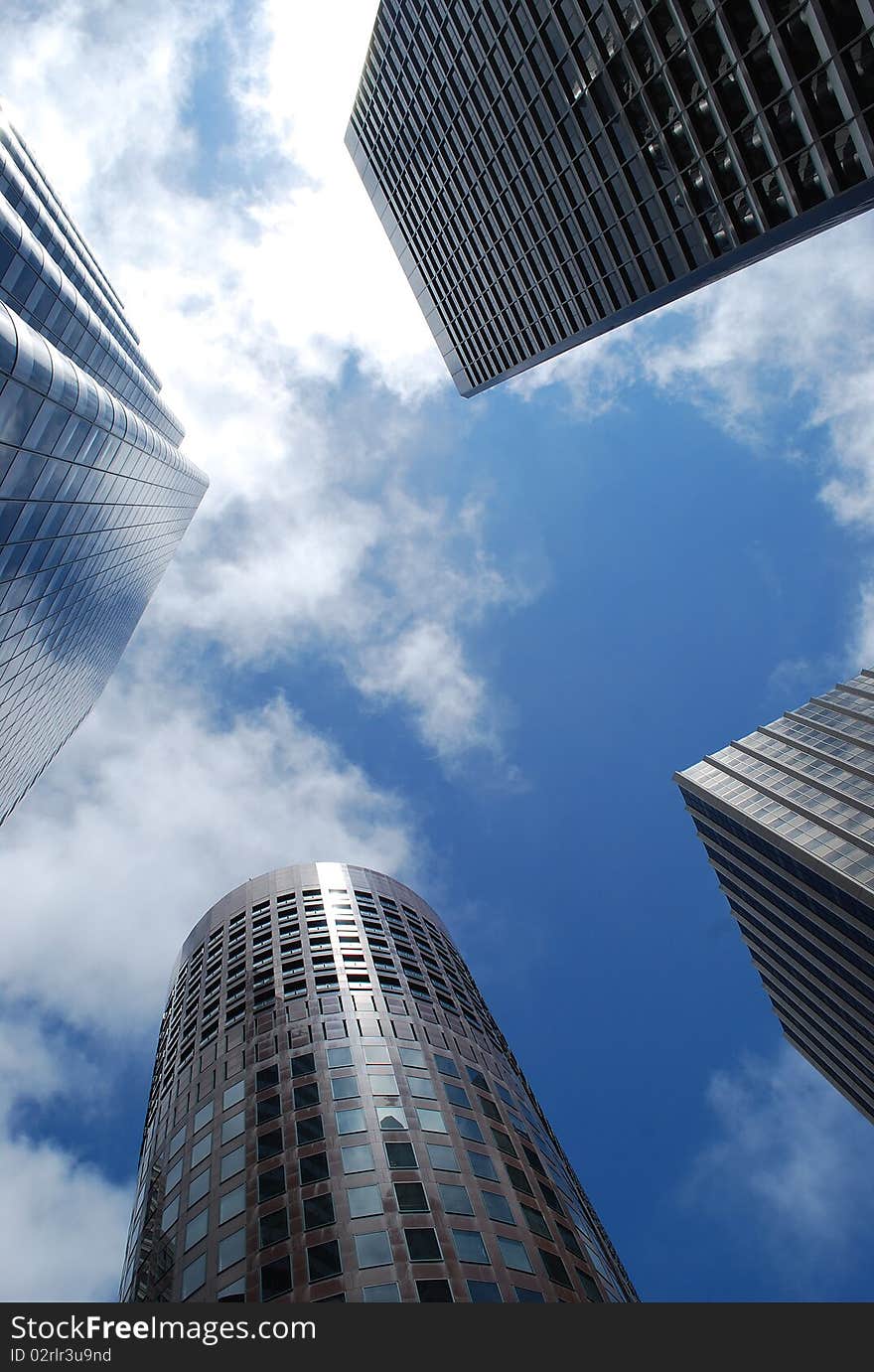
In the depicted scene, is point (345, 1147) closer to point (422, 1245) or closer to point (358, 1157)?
point (358, 1157)

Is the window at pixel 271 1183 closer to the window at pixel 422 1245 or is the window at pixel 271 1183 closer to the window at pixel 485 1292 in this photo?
the window at pixel 422 1245

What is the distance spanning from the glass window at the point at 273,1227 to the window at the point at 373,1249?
375cm

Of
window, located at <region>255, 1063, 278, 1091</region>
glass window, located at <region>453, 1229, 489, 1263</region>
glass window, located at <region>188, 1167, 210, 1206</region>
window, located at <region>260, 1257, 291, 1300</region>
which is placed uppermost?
window, located at <region>255, 1063, 278, 1091</region>

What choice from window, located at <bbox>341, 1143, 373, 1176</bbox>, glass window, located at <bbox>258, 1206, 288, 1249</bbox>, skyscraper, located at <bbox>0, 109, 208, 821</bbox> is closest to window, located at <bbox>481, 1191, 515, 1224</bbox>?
window, located at <bbox>341, 1143, 373, 1176</bbox>

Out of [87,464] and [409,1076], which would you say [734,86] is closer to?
[87,464]

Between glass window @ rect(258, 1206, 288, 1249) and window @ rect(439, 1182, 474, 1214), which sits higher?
glass window @ rect(258, 1206, 288, 1249)

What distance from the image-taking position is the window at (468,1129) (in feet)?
134

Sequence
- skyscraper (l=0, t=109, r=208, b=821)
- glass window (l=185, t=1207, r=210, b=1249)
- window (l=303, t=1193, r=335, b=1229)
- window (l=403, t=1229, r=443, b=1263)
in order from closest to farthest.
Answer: skyscraper (l=0, t=109, r=208, b=821) < window (l=403, t=1229, r=443, b=1263) < window (l=303, t=1193, r=335, b=1229) < glass window (l=185, t=1207, r=210, b=1249)

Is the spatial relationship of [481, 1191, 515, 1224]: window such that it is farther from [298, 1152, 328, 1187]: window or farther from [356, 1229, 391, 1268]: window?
[298, 1152, 328, 1187]: window

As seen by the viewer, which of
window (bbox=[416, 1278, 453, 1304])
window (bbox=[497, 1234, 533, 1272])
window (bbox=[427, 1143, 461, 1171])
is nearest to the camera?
window (bbox=[416, 1278, 453, 1304])

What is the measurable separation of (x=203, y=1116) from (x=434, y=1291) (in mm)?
18684

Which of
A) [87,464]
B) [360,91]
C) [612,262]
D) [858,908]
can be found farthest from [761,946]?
[360,91]

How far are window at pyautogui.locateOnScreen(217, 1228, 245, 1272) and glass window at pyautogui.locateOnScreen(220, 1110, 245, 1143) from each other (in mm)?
5960

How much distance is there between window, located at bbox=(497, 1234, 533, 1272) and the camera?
3338 cm
